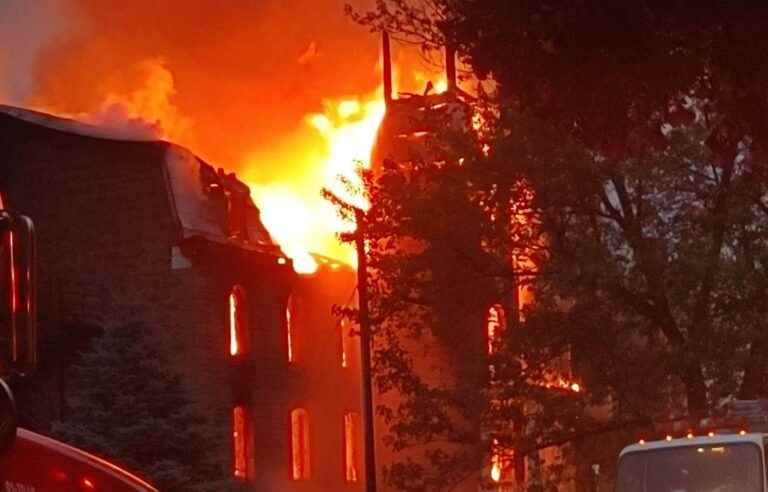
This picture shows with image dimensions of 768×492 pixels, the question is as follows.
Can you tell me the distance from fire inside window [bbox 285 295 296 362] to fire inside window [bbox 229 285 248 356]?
172cm

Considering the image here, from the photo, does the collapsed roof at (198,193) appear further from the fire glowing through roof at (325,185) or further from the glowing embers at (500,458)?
the glowing embers at (500,458)

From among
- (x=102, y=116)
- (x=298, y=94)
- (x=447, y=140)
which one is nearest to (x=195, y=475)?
(x=447, y=140)

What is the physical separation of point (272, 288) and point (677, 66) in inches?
932

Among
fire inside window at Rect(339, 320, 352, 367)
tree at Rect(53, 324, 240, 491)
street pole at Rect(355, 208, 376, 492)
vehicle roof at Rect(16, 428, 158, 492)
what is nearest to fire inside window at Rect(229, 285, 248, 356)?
fire inside window at Rect(339, 320, 352, 367)

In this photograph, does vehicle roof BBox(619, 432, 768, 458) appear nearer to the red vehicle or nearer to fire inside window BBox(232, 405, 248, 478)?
the red vehicle

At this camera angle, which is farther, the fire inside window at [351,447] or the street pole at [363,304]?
the fire inside window at [351,447]

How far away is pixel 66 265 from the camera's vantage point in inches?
1175

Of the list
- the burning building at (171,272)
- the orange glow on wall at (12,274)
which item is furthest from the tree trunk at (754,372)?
the orange glow on wall at (12,274)

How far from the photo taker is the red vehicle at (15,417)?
4.84 metres

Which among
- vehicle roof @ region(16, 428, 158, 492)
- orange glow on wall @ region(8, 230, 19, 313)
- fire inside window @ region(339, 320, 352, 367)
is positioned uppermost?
fire inside window @ region(339, 320, 352, 367)

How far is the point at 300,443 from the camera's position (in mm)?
32875

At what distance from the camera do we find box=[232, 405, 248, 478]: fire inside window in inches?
1165

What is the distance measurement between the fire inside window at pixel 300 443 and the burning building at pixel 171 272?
16cm

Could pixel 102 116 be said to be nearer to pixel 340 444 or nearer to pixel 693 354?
pixel 340 444
